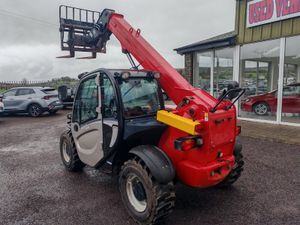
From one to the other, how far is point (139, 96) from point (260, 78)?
26.5ft

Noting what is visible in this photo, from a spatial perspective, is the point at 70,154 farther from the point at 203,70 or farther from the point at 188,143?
the point at 203,70

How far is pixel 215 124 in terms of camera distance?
282cm

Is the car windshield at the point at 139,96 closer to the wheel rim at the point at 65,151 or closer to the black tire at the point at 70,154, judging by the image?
the black tire at the point at 70,154

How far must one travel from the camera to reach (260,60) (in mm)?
9586

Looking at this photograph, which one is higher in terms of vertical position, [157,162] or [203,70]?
[203,70]

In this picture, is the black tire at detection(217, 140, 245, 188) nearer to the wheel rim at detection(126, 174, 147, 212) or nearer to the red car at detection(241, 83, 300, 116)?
the wheel rim at detection(126, 174, 147, 212)

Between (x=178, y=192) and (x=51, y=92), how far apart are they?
10908mm

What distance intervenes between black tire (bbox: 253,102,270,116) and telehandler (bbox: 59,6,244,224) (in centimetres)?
645

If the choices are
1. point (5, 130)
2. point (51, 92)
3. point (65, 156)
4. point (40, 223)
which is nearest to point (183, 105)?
point (40, 223)

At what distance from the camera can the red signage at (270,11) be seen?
7.62 meters

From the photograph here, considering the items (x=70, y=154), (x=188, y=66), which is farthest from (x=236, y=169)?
(x=188, y=66)

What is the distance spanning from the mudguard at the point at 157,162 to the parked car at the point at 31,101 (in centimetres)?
1080

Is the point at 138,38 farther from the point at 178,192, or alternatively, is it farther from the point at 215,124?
the point at 178,192

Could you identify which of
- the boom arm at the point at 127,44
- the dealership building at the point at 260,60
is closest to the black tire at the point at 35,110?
the dealership building at the point at 260,60
